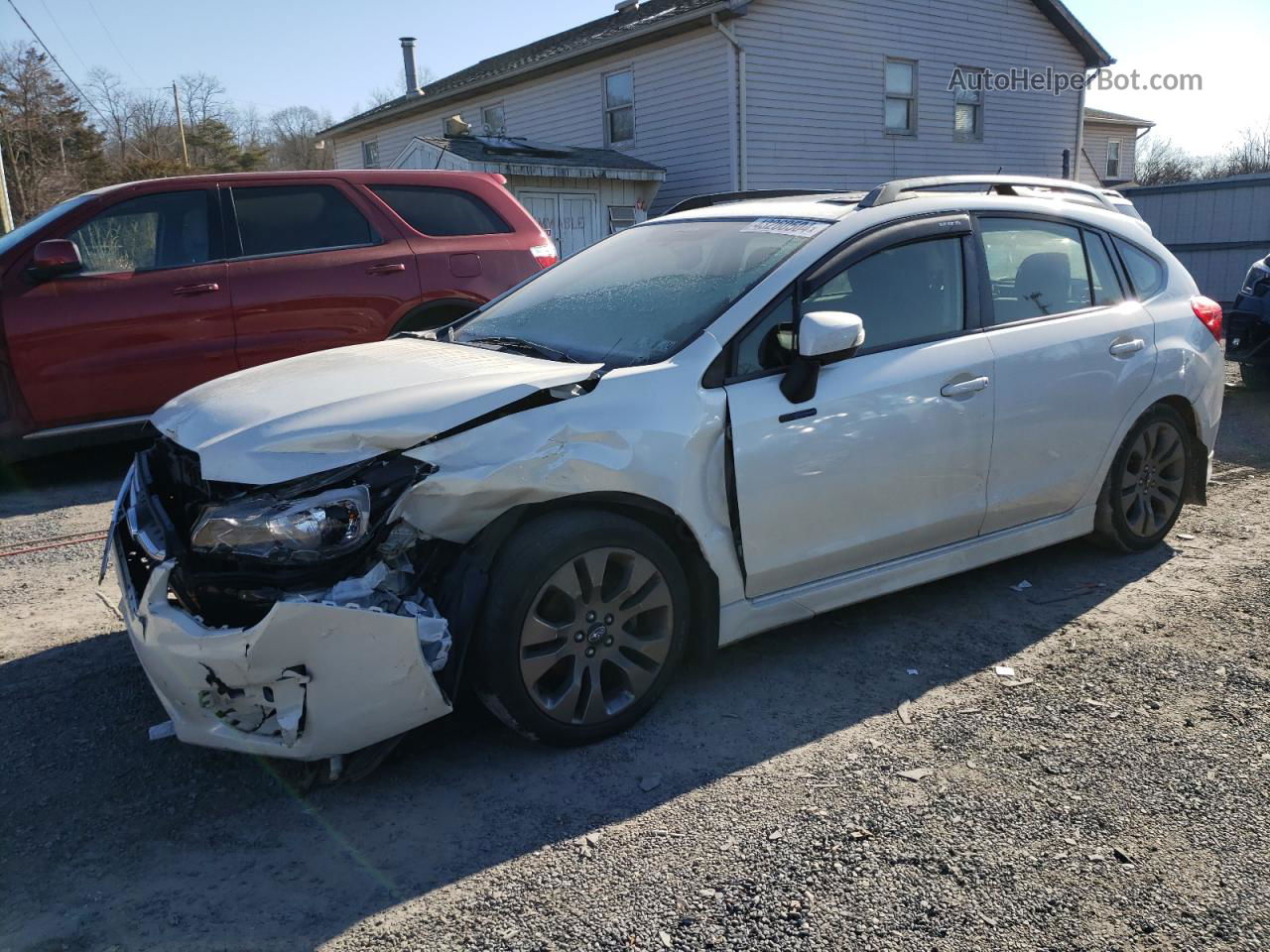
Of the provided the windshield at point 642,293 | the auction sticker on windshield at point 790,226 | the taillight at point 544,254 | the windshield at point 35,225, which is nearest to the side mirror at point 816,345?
the windshield at point 642,293

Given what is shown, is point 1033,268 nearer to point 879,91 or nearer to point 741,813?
point 741,813

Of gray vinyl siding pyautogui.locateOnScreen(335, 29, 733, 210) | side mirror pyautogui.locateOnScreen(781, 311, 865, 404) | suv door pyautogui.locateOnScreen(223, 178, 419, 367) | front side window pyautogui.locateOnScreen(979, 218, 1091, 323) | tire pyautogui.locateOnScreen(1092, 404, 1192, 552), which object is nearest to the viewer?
side mirror pyautogui.locateOnScreen(781, 311, 865, 404)

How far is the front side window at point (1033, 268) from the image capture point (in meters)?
4.25

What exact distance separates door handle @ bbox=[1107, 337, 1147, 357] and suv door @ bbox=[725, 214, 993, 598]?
2.77 ft

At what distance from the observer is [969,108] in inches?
834

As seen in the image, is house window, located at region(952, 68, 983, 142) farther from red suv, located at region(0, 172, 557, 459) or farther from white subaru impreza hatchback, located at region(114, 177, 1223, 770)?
white subaru impreza hatchback, located at region(114, 177, 1223, 770)

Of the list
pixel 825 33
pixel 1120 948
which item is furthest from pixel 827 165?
pixel 1120 948

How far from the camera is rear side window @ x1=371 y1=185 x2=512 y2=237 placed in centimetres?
735

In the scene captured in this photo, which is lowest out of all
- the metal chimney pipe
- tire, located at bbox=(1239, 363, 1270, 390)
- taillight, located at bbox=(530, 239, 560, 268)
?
tire, located at bbox=(1239, 363, 1270, 390)

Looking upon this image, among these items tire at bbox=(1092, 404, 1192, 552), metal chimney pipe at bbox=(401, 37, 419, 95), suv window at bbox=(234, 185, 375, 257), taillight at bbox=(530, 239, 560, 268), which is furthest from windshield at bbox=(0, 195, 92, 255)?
metal chimney pipe at bbox=(401, 37, 419, 95)

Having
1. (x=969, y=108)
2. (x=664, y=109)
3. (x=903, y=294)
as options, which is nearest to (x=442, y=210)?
(x=903, y=294)

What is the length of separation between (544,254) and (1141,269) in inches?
167

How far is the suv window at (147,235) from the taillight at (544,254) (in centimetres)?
227

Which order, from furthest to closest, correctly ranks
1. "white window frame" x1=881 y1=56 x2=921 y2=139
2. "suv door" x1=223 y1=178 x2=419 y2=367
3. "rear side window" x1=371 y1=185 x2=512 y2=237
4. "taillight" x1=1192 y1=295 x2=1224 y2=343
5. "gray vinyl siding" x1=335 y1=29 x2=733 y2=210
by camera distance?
"white window frame" x1=881 y1=56 x2=921 y2=139, "gray vinyl siding" x1=335 y1=29 x2=733 y2=210, "rear side window" x1=371 y1=185 x2=512 y2=237, "suv door" x1=223 y1=178 x2=419 y2=367, "taillight" x1=1192 y1=295 x2=1224 y2=343
